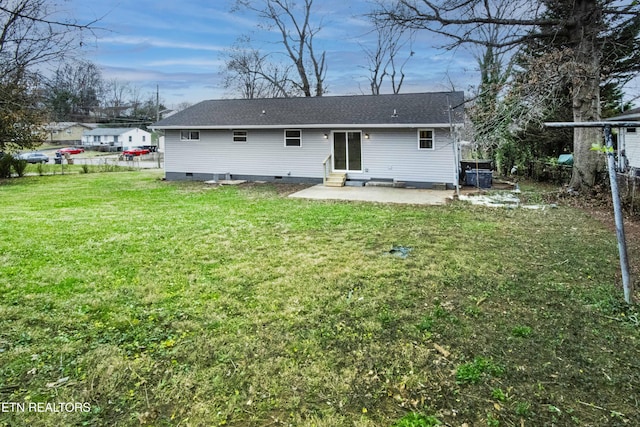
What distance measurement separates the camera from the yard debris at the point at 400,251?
6.04m

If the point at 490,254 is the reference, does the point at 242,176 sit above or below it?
above

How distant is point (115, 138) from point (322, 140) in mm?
54754

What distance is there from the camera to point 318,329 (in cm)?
370

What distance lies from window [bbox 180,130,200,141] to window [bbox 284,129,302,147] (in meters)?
4.37

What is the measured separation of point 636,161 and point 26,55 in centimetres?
2059

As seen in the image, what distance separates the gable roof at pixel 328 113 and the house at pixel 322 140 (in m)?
0.04

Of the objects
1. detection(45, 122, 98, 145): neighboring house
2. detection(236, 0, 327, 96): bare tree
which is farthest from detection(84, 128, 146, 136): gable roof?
detection(236, 0, 327, 96): bare tree

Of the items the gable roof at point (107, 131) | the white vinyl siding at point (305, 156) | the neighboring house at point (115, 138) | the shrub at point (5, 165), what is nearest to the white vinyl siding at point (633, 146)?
the white vinyl siding at point (305, 156)

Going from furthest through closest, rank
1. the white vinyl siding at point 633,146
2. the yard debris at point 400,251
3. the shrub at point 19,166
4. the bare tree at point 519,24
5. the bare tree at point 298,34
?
1. the bare tree at point 298,34
2. the shrub at point 19,166
3. the white vinyl siding at point 633,146
4. the bare tree at point 519,24
5. the yard debris at point 400,251

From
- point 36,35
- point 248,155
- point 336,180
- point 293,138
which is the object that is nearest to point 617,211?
point 36,35

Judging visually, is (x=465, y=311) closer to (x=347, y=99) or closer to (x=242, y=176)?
(x=242, y=176)

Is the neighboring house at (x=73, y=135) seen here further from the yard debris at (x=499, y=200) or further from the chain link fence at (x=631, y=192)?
the chain link fence at (x=631, y=192)

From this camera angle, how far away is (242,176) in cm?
1703

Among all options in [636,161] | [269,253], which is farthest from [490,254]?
[636,161]
